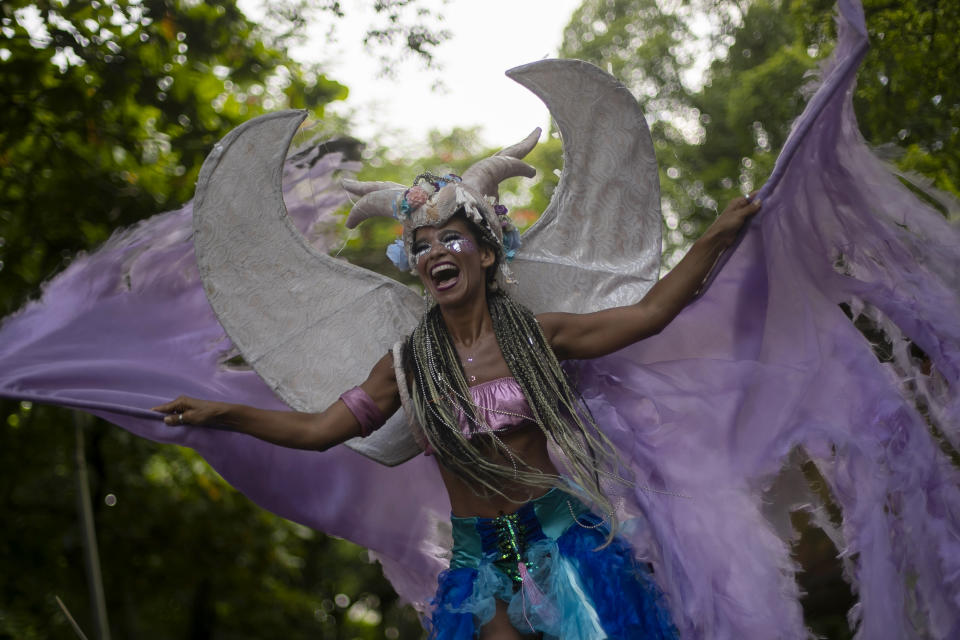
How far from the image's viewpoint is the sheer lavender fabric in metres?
2.60

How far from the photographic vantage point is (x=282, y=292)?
3242mm

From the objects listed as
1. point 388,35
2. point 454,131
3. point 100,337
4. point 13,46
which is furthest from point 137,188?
point 454,131

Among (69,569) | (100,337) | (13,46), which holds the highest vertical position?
(13,46)

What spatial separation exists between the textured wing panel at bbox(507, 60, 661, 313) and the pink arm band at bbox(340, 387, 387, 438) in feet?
2.39

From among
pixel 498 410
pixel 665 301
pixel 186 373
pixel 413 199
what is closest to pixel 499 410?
pixel 498 410

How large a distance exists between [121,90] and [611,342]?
3.12 m

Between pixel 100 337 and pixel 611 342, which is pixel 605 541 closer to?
pixel 611 342

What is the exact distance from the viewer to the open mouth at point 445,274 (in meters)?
2.92

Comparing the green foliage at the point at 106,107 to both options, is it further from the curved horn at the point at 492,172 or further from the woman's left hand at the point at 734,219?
the woman's left hand at the point at 734,219

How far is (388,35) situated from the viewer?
4566 millimetres

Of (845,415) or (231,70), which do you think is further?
(231,70)

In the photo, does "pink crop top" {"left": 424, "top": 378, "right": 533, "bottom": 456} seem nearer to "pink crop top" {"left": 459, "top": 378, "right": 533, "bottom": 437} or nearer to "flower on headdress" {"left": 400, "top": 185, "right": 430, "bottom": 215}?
"pink crop top" {"left": 459, "top": 378, "right": 533, "bottom": 437}

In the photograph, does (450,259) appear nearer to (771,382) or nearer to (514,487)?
(514,487)

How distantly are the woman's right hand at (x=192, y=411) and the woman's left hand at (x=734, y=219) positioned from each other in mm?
1627
